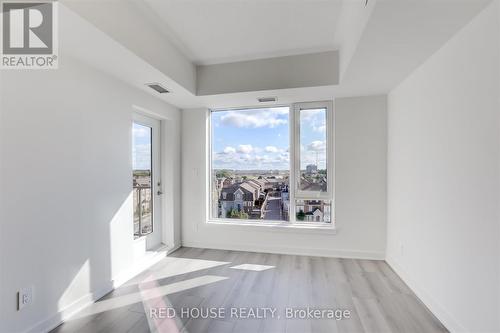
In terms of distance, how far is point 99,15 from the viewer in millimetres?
1619

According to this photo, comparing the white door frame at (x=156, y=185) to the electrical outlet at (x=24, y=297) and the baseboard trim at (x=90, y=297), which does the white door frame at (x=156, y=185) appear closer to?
the baseboard trim at (x=90, y=297)

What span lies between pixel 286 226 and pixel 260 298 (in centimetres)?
137

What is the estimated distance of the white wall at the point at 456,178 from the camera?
4.66ft

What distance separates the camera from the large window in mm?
3561

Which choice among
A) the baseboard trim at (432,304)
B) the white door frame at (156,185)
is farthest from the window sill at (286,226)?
the baseboard trim at (432,304)

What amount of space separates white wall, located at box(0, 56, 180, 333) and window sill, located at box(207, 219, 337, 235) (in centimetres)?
154

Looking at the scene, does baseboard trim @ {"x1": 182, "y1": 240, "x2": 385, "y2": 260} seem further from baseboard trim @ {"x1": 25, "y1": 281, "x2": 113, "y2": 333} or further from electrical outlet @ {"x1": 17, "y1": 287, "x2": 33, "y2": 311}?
electrical outlet @ {"x1": 17, "y1": 287, "x2": 33, "y2": 311}

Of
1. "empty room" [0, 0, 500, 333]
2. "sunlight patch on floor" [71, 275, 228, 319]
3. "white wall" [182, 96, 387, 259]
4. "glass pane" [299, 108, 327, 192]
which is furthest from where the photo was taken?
"glass pane" [299, 108, 327, 192]

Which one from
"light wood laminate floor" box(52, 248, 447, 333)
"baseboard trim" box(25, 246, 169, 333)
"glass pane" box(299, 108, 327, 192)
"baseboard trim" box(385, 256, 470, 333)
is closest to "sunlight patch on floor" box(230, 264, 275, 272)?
"light wood laminate floor" box(52, 248, 447, 333)

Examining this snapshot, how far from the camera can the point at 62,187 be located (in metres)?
1.95

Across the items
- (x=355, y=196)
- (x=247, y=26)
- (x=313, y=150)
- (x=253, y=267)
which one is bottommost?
(x=253, y=267)

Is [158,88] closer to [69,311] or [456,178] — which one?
[69,311]

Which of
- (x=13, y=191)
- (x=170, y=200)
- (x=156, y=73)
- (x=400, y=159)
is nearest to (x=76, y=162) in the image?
(x=13, y=191)

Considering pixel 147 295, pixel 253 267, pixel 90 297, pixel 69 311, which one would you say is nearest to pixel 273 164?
pixel 253 267
